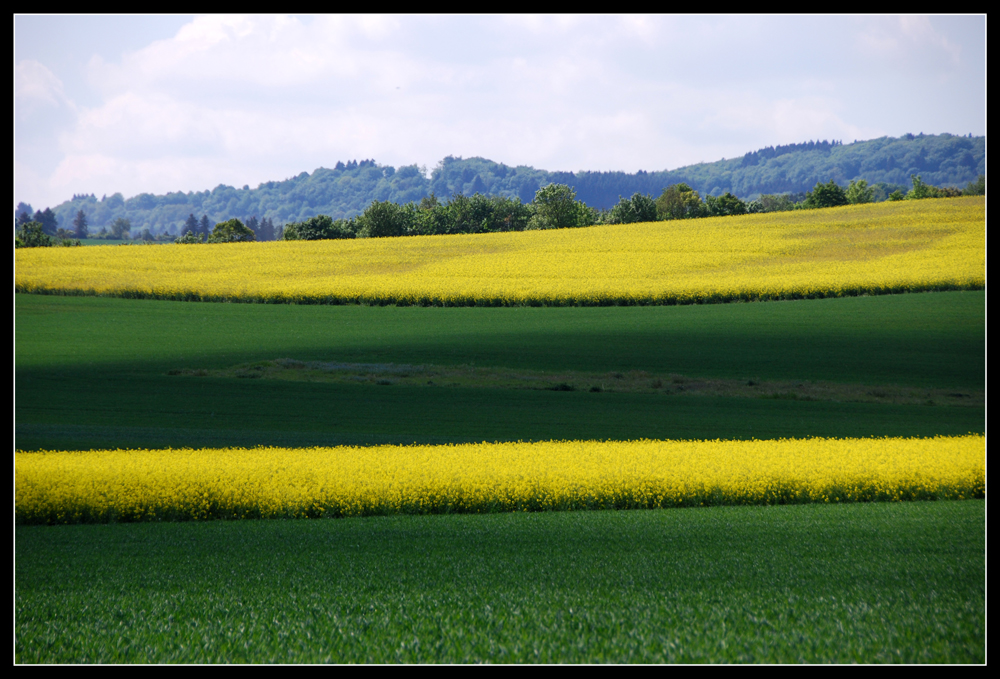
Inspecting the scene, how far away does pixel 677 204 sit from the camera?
55.0 m

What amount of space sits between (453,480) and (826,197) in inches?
1913

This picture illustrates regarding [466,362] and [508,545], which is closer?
[508,545]

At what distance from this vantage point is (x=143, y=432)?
1438 cm

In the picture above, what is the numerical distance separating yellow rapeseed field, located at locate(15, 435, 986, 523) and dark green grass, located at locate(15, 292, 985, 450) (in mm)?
3295

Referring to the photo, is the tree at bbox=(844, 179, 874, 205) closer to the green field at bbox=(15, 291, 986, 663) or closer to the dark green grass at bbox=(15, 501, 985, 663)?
the green field at bbox=(15, 291, 986, 663)

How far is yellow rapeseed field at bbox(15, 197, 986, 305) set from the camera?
31.3 metres

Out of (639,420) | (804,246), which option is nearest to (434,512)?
(639,420)

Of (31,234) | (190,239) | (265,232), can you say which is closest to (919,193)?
(31,234)

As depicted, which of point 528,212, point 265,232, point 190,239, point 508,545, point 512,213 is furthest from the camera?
point 528,212

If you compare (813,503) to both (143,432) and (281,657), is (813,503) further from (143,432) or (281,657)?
(143,432)

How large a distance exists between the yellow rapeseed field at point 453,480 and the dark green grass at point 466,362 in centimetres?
330

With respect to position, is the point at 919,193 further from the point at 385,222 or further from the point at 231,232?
the point at 231,232

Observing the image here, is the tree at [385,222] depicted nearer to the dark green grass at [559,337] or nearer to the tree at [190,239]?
the tree at [190,239]

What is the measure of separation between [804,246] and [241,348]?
3001 centimetres
